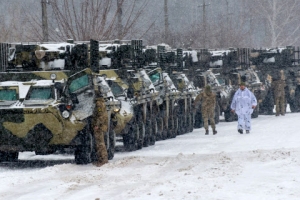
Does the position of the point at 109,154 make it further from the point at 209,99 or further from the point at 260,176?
the point at 209,99

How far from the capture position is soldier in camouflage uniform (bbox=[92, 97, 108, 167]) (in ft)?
62.5

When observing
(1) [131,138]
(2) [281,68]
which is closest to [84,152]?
(1) [131,138]

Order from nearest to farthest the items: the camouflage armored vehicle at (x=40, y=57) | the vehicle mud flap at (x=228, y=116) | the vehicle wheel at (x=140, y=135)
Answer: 1. the camouflage armored vehicle at (x=40, y=57)
2. the vehicle wheel at (x=140, y=135)
3. the vehicle mud flap at (x=228, y=116)

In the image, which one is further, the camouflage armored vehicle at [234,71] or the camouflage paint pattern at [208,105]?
the camouflage armored vehicle at [234,71]

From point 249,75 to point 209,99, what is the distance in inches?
464

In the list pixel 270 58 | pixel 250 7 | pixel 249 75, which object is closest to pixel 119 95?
pixel 249 75

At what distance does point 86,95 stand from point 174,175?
3.90m

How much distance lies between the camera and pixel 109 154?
20.7 meters

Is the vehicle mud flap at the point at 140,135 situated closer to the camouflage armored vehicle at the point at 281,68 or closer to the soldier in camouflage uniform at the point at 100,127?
the soldier in camouflage uniform at the point at 100,127

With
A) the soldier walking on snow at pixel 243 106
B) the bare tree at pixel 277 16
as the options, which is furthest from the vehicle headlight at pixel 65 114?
the bare tree at pixel 277 16

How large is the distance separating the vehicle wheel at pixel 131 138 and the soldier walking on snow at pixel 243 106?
16.3ft

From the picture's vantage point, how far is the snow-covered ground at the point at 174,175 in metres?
14.1

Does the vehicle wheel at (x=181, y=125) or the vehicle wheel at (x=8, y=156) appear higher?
the vehicle wheel at (x=181, y=125)

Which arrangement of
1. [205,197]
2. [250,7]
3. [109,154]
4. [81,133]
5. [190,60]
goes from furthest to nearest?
[250,7]
[190,60]
[109,154]
[81,133]
[205,197]
